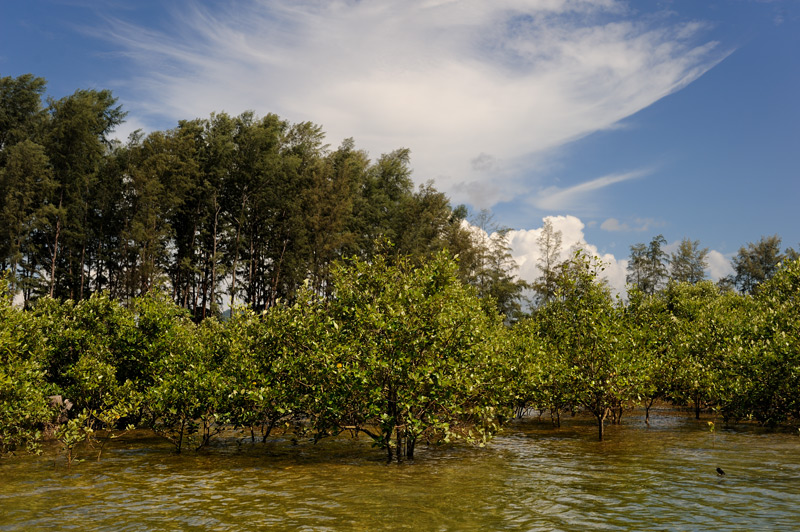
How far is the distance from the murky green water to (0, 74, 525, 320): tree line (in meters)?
36.7

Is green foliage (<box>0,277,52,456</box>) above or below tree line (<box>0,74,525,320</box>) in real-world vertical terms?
below

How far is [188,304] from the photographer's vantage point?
79312 millimetres

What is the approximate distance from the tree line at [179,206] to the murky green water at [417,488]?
36709 mm

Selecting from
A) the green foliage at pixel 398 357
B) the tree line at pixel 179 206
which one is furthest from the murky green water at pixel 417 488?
the tree line at pixel 179 206

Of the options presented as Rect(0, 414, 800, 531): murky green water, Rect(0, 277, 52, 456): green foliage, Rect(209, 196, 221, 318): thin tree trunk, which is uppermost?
Rect(209, 196, 221, 318): thin tree trunk

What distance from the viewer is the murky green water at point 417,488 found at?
14.8 metres

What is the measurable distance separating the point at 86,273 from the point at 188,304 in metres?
13.0

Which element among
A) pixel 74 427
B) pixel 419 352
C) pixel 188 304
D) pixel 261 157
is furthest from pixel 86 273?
pixel 419 352

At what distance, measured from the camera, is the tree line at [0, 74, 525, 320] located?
63.0 meters

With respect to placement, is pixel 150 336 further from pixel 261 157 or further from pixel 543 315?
pixel 261 157

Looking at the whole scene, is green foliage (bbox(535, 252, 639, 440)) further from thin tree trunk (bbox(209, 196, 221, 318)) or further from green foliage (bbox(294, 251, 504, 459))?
thin tree trunk (bbox(209, 196, 221, 318))

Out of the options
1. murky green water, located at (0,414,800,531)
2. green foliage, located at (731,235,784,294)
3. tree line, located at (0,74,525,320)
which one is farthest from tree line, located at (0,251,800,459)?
green foliage, located at (731,235,784,294)

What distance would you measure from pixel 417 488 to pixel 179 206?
61.9 metres

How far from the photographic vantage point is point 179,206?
7162 cm
